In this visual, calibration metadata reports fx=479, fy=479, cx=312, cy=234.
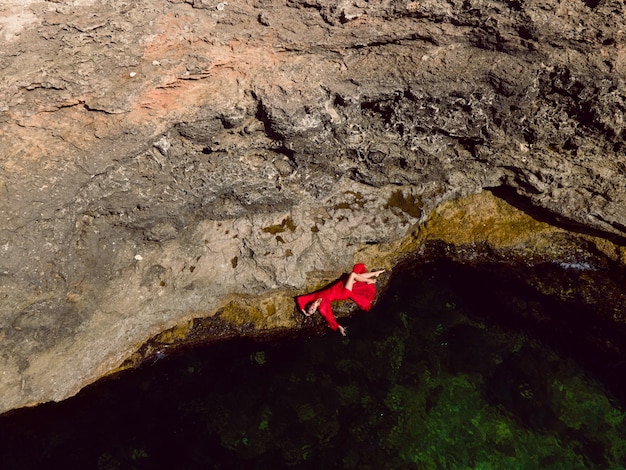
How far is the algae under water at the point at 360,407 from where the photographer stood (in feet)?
18.5

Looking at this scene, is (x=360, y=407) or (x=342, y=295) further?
(x=342, y=295)

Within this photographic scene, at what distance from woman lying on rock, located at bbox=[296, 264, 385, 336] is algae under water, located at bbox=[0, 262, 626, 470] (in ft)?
1.01

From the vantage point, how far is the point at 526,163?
638 cm

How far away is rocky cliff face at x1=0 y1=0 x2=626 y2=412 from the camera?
16.0ft

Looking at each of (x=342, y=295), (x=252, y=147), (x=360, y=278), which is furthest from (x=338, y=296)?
(x=252, y=147)

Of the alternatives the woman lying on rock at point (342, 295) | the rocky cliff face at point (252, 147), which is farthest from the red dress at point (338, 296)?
the rocky cliff face at point (252, 147)

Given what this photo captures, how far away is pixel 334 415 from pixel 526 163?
4120 mm

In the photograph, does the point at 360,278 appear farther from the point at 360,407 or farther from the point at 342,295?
the point at 360,407

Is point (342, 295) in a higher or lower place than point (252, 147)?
lower

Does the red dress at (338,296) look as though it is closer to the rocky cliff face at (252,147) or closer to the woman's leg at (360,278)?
the woman's leg at (360,278)

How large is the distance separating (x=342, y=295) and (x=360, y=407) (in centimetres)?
143

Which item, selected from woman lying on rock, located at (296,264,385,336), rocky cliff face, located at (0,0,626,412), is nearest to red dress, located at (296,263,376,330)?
woman lying on rock, located at (296,264,385,336)

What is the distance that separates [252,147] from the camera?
590cm

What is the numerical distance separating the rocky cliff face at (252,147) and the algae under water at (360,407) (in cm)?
46
